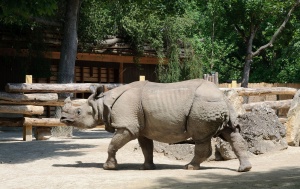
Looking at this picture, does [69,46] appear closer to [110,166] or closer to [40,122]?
[40,122]

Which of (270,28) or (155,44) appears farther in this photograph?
(270,28)

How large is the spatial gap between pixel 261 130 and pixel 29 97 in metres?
6.81

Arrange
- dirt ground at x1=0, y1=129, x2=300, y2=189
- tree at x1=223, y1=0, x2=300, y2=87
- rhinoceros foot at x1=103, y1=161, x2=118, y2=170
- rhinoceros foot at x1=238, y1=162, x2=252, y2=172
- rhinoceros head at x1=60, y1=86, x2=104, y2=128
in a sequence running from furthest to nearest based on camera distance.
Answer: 1. tree at x1=223, y1=0, x2=300, y2=87
2. rhinoceros head at x1=60, y1=86, x2=104, y2=128
3. rhinoceros foot at x1=103, y1=161, x2=118, y2=170
4. rhinoceros foot at x1=238, y1=162, x2=252, y2=172
5. dirt ground at x1=0, y1=129, x2=300, y2=189

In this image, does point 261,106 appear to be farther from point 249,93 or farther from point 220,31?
point 220,31

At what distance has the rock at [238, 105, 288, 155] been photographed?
12.2 meters

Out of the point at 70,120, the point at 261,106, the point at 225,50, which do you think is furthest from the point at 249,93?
the point at 225,50

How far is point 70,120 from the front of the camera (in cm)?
1037

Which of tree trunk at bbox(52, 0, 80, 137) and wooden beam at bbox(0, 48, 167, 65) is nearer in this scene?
tree trunk at bbox(52, 0, 80, 137)

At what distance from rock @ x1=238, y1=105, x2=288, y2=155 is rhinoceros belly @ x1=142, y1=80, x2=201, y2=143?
268 centimetres

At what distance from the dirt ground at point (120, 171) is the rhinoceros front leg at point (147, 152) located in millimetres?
164

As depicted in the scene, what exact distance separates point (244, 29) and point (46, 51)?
10.4m

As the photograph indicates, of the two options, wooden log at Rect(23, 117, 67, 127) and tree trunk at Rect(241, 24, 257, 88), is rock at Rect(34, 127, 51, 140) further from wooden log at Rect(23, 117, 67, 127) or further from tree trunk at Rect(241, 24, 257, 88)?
tree trunk at Rect(241, 24, 257, 88)

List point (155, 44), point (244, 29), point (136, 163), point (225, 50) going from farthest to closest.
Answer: point (225, 50) → point (244, 29) → point (155, 44) → point (136, 163)

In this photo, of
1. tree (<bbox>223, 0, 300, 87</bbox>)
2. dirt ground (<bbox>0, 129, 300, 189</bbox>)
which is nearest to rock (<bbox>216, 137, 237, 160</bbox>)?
dirt ground (<bbox>0, 129, 300, 189</bbox>)
